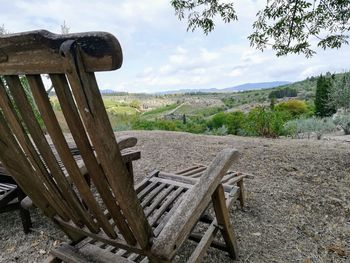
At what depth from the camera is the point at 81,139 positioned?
3.03 ft

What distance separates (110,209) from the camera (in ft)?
3.68

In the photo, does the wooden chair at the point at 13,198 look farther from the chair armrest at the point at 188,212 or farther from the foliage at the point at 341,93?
the foliage at the point at 341,93

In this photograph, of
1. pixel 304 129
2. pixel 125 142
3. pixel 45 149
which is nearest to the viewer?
pixel 45 149

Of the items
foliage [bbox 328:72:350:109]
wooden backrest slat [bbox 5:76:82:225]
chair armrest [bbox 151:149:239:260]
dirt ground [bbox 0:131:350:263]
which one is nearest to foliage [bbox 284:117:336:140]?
dirt ground [bbox 0:131:350:263]

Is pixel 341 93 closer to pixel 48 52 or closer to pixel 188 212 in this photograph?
pixel 188 212

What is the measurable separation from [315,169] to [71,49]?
151 inches

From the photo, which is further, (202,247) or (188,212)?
(202,247)

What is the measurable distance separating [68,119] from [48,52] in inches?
8.0

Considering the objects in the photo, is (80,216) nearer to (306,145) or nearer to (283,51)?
(283,51)

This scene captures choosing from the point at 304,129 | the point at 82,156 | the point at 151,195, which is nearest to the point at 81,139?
the point at 82,156

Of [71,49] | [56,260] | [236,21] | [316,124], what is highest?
[236,21]

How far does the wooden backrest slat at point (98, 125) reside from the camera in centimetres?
75

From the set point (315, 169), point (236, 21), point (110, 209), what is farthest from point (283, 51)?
point (110, 209)

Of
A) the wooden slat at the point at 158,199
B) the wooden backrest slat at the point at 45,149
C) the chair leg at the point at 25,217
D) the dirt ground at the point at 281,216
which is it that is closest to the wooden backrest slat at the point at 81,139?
the wooden backrest slat at the point at 45,149
